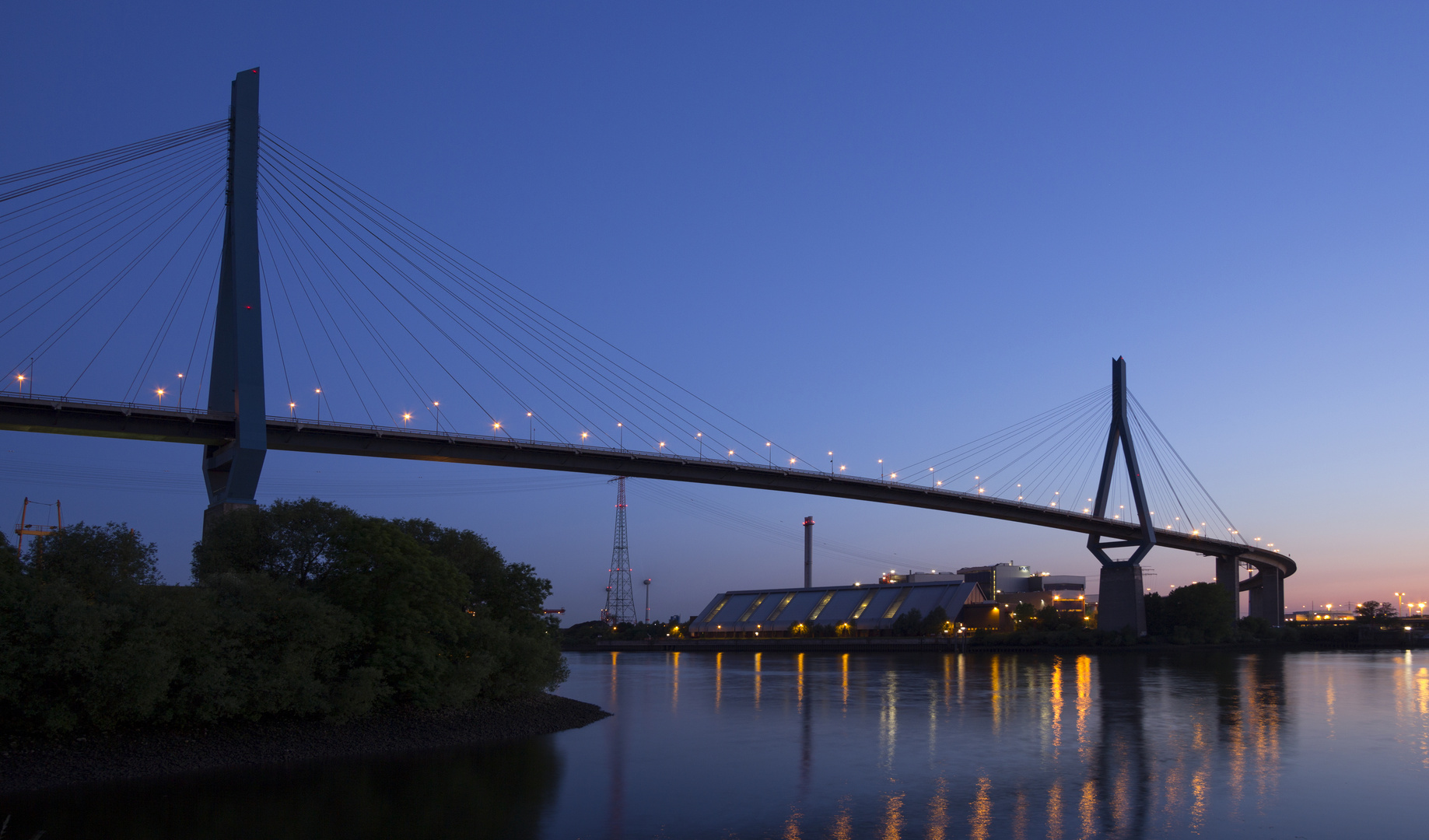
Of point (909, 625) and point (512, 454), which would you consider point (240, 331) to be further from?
point (909, 625)

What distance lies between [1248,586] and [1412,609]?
127 metres

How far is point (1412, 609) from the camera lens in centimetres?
Answer: 19775

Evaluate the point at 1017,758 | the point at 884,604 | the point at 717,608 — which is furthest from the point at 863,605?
the point at 1017,758

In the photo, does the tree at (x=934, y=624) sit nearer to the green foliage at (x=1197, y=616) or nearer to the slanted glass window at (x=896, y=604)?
the slanted glass window at (x=896, y=604)

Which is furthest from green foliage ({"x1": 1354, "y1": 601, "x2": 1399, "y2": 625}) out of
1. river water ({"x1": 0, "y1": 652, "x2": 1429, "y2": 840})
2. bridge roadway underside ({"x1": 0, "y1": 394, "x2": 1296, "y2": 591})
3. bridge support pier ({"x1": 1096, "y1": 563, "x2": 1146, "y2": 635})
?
river water ({"x1": 0, "y1": 652, "x2": 1429, "y2": 840})

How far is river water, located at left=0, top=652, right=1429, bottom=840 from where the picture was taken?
1814 cm

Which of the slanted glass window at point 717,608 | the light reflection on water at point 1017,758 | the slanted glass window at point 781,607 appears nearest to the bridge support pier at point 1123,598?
the light reflection on water at point 1017,758

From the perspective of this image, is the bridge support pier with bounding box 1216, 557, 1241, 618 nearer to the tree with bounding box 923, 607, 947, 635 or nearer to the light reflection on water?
the tree with bounding box 923, 607, 947, 635

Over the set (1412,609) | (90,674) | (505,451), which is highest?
(505,451)

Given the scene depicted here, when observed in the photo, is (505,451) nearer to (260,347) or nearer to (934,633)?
(260,347)

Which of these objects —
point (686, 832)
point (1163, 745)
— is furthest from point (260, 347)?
point (1163, 745)

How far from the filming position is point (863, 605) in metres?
118

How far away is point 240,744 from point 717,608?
113858mm

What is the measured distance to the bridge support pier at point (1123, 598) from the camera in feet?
266
